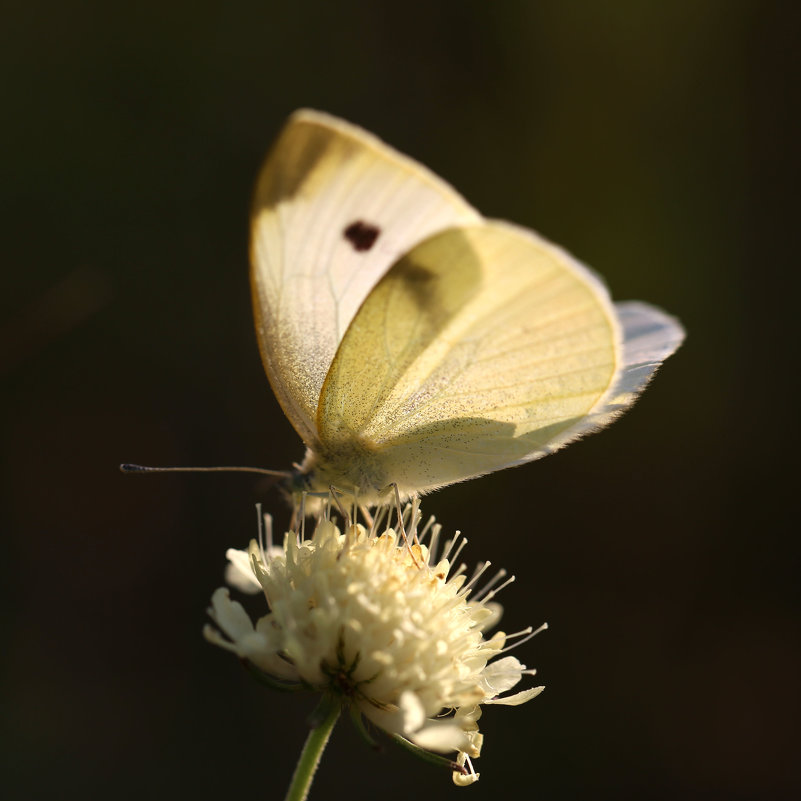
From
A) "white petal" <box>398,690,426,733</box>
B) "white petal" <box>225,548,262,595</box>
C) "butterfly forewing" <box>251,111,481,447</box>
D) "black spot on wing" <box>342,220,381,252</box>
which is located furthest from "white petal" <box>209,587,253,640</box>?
"black spot on wing" <box>342,220,381,252</box>

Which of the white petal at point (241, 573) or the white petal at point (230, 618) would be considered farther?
the white petal at point (241, 573)

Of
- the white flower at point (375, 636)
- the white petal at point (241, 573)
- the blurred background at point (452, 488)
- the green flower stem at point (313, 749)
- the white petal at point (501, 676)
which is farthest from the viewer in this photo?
the blurred background at point (452, 488)

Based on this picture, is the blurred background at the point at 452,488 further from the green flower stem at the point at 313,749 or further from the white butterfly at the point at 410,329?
the green flower stem at the point at 313,749

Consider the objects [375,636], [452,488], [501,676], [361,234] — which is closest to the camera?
[375,636]

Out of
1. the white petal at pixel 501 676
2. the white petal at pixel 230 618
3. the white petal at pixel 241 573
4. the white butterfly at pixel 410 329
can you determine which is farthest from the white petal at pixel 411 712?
the white butterfly at pixel 410 329

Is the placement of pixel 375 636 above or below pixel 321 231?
below

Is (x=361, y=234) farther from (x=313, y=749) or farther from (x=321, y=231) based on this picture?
(x=313, y=749)

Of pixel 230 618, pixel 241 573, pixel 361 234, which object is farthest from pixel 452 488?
pixel 230 618
